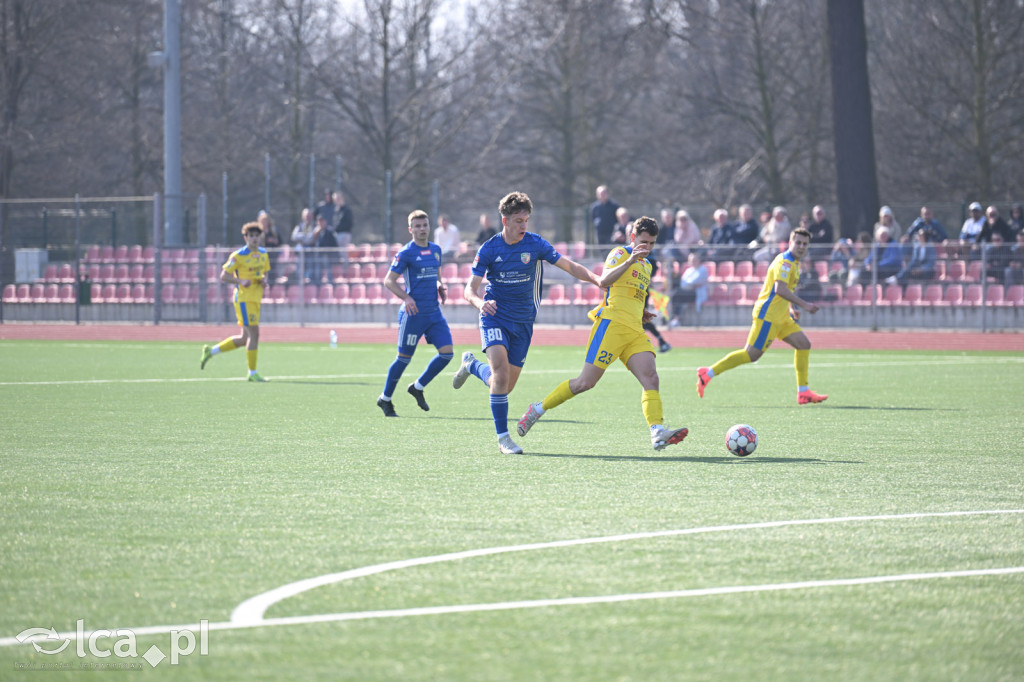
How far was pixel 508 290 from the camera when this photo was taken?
1047 centimetres

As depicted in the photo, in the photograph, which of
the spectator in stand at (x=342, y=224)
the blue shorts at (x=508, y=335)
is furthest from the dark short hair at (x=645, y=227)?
the spectator in stand at (x=342, y=224)

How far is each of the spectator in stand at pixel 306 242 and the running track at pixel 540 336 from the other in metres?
1.36

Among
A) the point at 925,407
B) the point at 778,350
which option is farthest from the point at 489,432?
the point at 778,350

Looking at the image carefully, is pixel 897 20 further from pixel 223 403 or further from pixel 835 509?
pixel 835 509

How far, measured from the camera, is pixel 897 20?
4572 centimetres

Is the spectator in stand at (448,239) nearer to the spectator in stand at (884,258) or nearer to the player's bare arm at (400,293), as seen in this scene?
the spectator in stand at (884,258)

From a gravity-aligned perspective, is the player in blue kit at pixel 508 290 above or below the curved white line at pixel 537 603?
above

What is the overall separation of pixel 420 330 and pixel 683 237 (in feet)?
53.0

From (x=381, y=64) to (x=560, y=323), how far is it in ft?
53.0

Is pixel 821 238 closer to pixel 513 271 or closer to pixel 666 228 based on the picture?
pixel 666 228

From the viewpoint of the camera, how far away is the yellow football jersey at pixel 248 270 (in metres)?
18.2

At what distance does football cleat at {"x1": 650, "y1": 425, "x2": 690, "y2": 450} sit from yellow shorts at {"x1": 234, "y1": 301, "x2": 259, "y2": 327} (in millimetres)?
9081

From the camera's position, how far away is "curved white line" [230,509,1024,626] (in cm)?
517

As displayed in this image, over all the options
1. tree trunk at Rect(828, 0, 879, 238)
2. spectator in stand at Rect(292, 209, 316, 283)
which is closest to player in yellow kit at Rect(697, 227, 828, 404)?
tree trunk at Rect(828, 0, 879, 238)
